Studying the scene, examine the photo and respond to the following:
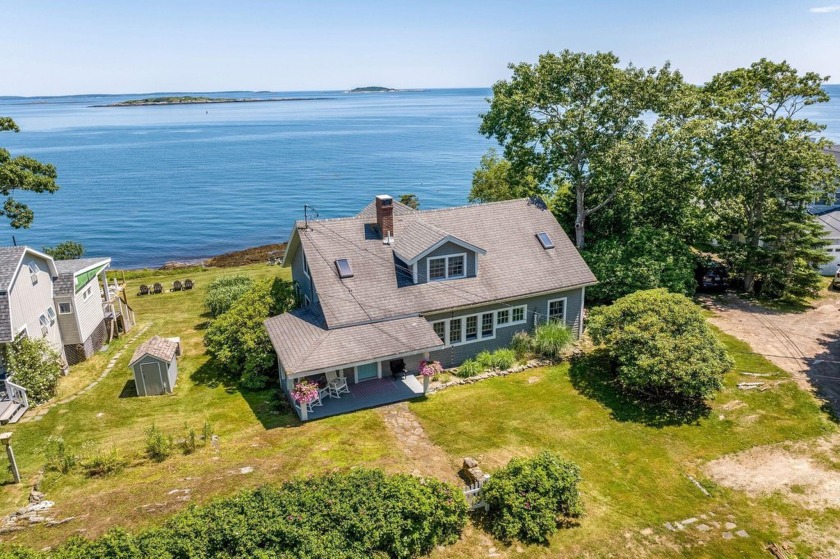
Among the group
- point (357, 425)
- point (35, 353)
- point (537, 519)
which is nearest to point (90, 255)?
point (35, 353)

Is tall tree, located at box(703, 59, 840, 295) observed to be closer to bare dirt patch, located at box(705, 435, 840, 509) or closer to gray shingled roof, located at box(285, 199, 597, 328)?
gray shingled roof, located at box(285, 199, 597, 328)

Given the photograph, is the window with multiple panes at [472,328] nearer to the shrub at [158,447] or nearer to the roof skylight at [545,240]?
the roof skylight at [545,240]

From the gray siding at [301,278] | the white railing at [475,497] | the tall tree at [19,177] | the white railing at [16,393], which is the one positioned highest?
the tall tree at [19,177]

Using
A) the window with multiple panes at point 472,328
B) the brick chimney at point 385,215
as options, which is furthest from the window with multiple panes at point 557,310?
the brick chimney at point 385,215

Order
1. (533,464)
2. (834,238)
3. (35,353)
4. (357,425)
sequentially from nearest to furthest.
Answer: (533,464), (357,425), (35,353), (834,238)

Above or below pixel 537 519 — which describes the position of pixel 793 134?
above

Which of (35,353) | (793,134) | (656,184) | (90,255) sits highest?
(793,134)

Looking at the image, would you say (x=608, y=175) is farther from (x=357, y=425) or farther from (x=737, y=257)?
(x=357, y=425)
